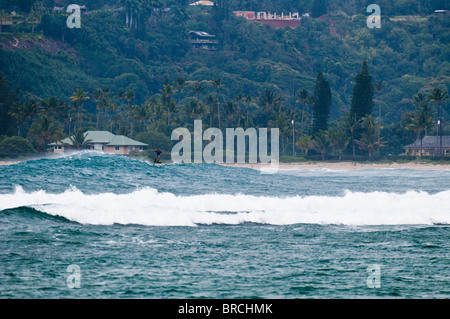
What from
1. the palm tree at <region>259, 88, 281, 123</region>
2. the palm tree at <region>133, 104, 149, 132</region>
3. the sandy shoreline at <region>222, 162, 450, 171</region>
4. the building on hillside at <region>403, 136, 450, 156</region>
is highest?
the palm tree at <region>259, 88, 281, 123</region>

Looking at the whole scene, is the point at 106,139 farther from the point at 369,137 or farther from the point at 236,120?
the point at 369,137

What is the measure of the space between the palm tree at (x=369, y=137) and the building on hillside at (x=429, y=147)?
9447 mm

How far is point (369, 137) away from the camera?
12950 cm

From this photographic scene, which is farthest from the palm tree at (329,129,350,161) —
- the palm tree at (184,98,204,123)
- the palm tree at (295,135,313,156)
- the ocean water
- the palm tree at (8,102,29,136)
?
the ocean water

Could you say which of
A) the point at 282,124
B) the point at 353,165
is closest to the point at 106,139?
the point at 282,124

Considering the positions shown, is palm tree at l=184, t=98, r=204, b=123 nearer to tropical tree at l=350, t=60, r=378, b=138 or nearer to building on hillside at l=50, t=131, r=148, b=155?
building on hillside at l=50, t=131, r=148, b=155

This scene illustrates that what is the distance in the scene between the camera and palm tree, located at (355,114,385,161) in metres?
130

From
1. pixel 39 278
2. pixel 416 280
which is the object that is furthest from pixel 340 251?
pixel 39 278

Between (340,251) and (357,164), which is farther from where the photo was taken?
(357,164)

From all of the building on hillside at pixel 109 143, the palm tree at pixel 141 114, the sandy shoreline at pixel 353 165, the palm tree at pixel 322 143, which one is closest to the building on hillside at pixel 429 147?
the palm tree at pixel 322 143

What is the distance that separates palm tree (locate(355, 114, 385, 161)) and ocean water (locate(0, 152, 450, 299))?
91135 mm
